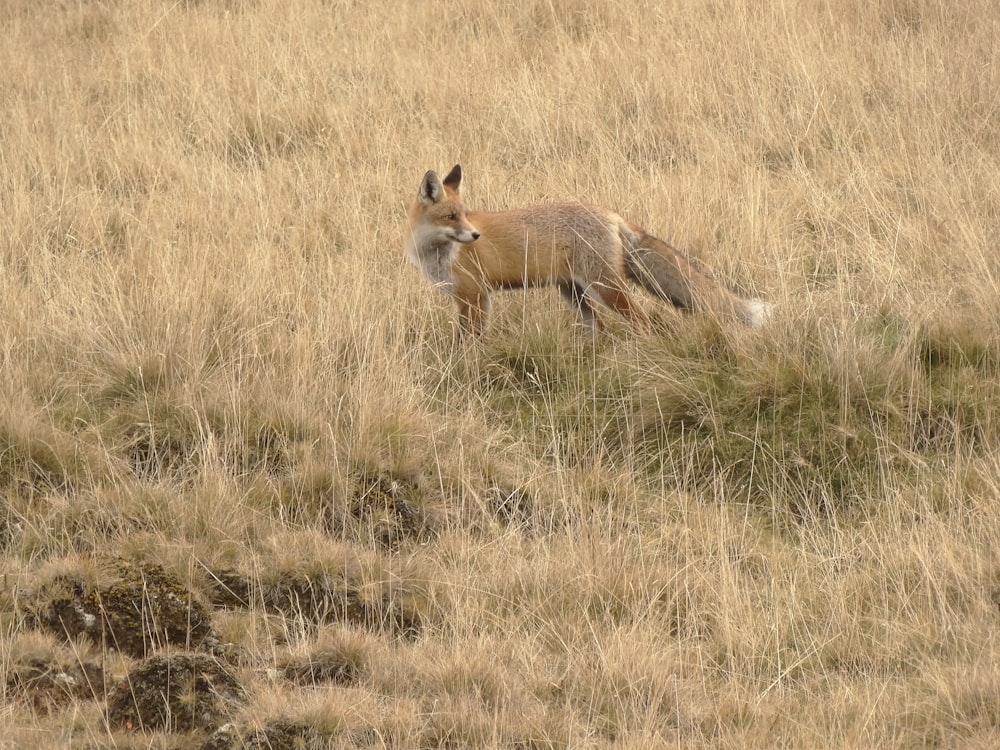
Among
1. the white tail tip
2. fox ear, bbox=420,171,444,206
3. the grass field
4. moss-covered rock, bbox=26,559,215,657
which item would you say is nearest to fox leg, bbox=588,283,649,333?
the grass field

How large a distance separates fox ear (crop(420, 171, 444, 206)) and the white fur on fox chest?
22cm

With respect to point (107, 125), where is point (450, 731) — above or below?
below

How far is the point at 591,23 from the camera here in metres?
10.6

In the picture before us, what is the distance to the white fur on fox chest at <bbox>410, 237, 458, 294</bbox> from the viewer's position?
6527 millimetres

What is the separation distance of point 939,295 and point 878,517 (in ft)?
6.00

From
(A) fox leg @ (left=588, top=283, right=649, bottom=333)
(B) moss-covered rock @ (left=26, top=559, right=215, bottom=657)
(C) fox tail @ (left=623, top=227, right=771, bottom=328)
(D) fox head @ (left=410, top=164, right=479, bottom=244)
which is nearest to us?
(B) moss-covered rock @ (left=26, top=559, right=215, bottom=657)

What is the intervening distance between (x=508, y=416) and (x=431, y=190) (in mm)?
1503

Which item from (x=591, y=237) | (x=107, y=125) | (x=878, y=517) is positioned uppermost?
(x=107, y=125)

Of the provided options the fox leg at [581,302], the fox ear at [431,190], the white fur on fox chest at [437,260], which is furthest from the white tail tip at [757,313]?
the fox ear at [431,190]

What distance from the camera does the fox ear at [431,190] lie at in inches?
261

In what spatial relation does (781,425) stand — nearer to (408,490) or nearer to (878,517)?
(878,517)

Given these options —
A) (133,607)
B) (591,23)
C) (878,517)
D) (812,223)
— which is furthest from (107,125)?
(878,517)

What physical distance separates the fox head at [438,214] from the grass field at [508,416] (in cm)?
37

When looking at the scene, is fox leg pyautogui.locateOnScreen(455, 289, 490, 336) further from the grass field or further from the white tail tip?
the white tail tip
